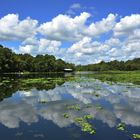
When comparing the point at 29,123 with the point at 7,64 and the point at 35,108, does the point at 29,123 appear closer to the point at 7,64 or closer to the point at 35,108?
the point at 35,108

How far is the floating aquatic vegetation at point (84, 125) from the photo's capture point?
68.1 ft

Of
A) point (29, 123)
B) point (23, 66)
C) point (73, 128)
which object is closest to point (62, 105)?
point (29, 123)

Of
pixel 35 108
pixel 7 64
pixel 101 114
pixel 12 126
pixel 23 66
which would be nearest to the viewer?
pixel 12 126

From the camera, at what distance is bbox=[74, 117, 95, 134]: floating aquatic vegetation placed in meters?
20.7

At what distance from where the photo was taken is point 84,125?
72.6 feet

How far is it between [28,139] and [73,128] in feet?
13.3

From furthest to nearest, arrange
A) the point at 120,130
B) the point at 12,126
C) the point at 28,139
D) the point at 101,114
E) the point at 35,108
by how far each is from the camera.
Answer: the point at 35,108, the point at 101,114, the point at 12,126, the point at 120,130, the point at 28,139

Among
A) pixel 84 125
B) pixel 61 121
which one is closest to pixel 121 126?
pixel 84 125

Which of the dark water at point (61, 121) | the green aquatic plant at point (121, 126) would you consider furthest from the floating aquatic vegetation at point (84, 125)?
the green aquatic plant at point (121, 126)

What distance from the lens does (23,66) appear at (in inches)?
6496

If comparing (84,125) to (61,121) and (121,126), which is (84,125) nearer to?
(121,126)

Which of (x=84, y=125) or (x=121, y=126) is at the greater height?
(x=84, y=125)

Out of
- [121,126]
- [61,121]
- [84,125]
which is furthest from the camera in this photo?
[61,121]

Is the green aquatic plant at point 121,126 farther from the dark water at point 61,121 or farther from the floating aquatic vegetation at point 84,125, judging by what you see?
the floating aquatic vegetation at point 84,125
